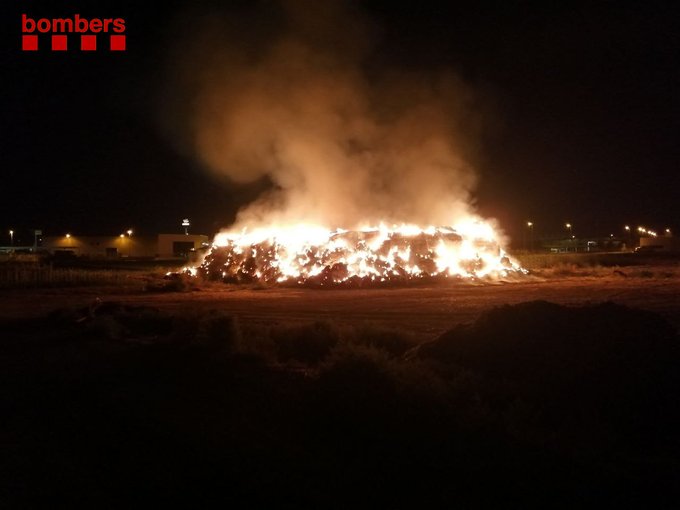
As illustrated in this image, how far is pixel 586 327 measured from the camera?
8.86 m

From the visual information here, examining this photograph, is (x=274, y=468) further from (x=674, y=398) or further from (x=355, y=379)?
(x=674, y=398)

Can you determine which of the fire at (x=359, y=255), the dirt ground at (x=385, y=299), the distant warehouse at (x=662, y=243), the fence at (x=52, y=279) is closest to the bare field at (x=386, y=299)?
the dirt ground at (x=385, y=299)

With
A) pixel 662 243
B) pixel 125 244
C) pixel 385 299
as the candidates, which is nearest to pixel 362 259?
pixel 385 299

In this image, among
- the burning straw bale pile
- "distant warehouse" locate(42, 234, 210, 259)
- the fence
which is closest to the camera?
the fence

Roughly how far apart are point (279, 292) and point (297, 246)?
8.00m

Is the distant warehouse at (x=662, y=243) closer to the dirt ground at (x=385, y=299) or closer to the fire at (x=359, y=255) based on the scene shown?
the fire at (x=359, y=255)

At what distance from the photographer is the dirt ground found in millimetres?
20469

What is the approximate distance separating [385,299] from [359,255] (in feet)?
36.7

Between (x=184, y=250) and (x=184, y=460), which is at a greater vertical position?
(x=184, y=250)

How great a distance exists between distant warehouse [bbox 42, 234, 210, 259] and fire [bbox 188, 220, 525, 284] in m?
38.4

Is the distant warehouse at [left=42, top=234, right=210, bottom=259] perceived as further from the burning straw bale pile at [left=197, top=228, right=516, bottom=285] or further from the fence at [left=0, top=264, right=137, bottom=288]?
the fence at [left=0, top=264, right=137, bottom=288]

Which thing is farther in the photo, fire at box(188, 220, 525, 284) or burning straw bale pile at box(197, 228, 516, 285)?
fire at box(188, 220, 525, 284)

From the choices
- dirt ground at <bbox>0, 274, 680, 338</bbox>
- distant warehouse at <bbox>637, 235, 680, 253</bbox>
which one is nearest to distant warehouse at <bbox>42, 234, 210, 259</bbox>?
dirt ground at <bbox>0, 274, 680, 338</bbox>

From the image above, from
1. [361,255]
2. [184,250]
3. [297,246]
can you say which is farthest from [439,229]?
[184,250]
